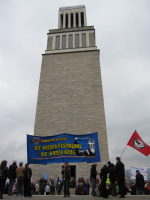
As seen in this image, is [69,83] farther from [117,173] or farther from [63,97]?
[117,173]

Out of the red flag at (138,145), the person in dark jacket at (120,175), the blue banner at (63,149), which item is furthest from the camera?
the red flag at (138,145)

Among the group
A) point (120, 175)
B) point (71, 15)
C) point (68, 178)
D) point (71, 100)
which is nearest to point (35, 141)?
point (68, 178)

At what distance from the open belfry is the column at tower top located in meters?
4.19

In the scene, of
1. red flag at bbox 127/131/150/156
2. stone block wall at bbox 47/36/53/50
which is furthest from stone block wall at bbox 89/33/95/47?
red flag at bbox 127/131/150/156

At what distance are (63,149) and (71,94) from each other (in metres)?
9.70

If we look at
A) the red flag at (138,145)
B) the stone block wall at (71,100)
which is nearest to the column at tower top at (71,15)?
the stone block wall at (71,100)

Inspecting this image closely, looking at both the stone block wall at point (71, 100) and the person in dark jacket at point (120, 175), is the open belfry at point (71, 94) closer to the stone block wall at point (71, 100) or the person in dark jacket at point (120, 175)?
the stone block wall at point (71, 100)

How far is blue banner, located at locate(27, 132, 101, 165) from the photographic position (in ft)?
30.1

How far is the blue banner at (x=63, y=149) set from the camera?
30.1 ft

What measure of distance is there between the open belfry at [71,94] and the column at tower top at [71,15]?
4.19 m

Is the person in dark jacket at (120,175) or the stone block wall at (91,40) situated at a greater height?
the stone block wall at (91,40)

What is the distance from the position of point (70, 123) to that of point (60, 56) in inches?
341

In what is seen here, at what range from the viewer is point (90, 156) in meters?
9.18

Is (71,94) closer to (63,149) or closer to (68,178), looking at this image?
(63,149)
